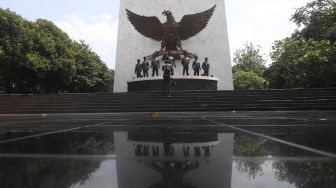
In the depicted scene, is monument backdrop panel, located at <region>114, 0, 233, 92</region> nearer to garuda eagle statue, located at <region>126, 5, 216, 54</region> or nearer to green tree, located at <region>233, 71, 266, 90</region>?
garuda eagle statue, located at <region>126, 5, 216, 54</region>

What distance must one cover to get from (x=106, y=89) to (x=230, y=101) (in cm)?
4034

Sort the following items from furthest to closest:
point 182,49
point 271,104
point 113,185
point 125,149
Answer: point 182,49 → point 271,104 → point 125,149 → point 113,185

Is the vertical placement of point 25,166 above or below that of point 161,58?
below

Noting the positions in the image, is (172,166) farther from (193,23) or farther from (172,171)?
(193,23)

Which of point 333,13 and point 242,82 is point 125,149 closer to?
point 333,13

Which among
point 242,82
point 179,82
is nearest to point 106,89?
point 242,82

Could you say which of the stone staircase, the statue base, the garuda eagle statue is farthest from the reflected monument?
the garuda eagle statue

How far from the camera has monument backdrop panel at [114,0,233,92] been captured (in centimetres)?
3008

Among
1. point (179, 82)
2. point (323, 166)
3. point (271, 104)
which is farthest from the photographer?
point (179, 82)

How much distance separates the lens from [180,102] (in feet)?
55.1

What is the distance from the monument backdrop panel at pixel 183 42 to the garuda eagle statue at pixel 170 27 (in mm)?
1355

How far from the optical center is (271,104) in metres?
16.2

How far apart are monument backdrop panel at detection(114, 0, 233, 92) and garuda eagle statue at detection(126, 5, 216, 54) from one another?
1.36m

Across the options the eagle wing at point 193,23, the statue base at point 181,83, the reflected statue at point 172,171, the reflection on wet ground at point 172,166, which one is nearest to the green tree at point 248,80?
the eagle wing at point 193,23
